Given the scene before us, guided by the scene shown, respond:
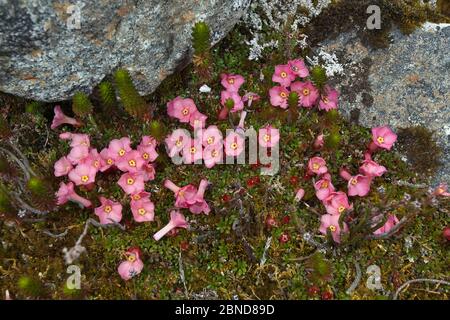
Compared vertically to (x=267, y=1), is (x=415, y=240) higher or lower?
lower

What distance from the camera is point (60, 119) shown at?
4.68m

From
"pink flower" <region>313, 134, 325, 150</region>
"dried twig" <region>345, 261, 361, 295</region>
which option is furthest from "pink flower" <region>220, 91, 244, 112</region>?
"dried twig" <region>345, 261, 361, 295</region>

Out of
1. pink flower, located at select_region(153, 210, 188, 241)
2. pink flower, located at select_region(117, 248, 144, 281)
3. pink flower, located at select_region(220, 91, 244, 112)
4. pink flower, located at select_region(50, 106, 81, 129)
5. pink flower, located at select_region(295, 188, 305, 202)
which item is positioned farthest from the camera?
pink flower, located at select_region(220, 91, 244, 112)

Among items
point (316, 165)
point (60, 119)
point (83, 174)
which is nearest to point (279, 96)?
point (316, 165)

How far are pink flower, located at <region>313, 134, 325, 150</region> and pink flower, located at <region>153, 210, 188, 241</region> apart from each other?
1.34m

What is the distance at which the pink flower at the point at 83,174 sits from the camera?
4.36 m

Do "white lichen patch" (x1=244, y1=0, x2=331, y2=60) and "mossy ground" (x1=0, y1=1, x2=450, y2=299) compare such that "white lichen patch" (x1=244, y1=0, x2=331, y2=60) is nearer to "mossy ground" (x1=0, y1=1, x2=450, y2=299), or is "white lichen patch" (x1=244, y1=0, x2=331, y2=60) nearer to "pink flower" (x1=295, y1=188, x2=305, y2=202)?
"mossy ground" (x1=0, y1=1, x2=450, y2=299)

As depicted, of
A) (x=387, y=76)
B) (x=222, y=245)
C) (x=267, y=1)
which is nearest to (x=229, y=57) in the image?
(x=267, y=1)

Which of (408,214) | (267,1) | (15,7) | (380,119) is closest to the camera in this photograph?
(15,7)

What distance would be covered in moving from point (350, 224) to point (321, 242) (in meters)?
0.28

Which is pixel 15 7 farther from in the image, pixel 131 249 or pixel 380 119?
pixel 380 119

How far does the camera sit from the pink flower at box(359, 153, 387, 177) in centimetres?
451

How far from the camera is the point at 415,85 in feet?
16.3

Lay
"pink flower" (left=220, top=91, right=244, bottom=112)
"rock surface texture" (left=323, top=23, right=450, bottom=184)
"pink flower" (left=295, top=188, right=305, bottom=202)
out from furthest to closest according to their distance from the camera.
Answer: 1. "rock surface texture" (left=323, top=23, right=450, bottom=184)
2. "pink flower" (left=220, top=91, right=244, bottom=112)
3. "pink flower" (left=295, top=188, right=305, bottom=202)
